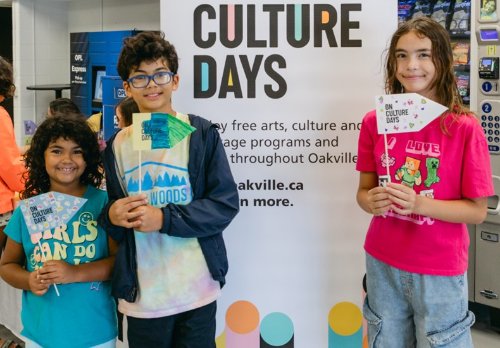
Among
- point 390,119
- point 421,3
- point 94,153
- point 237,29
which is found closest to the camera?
point 390,119

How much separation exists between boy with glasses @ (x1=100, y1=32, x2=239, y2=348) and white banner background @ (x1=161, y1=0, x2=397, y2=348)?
0.40 m

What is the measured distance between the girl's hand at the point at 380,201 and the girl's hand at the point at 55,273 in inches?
37.1

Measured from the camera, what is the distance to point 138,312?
2080 mm

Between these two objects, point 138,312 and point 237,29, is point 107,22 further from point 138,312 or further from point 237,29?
point 138,312

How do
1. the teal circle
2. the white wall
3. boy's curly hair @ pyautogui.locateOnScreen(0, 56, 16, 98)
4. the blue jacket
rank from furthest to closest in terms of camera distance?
the white wall
boy's curly hair @ pyautogui.locateOnScreen(0, 56, 16, 98)
the teal circle
the blue jacket

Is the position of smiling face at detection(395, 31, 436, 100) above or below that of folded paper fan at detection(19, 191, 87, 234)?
above

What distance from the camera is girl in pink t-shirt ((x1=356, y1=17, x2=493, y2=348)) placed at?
6.34ft

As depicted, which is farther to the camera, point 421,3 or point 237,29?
point 421,3

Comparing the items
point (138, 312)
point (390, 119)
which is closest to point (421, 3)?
point (390, 119)

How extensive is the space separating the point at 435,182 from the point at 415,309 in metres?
0.39

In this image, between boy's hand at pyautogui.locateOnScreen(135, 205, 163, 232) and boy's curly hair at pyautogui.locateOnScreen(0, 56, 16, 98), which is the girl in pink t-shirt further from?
boy's curly hair at pyautogui.locateOnScreen(0, 56, 16, 98)

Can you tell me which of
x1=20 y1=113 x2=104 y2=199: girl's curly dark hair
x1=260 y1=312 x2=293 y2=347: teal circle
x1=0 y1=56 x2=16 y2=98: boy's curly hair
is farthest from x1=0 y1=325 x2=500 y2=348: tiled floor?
x1=20 y1=113 x2=104 y2=199: girl's curly dark hair

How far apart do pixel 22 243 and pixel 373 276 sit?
1.12 meters

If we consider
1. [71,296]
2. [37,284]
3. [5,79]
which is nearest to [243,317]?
[71,296]
